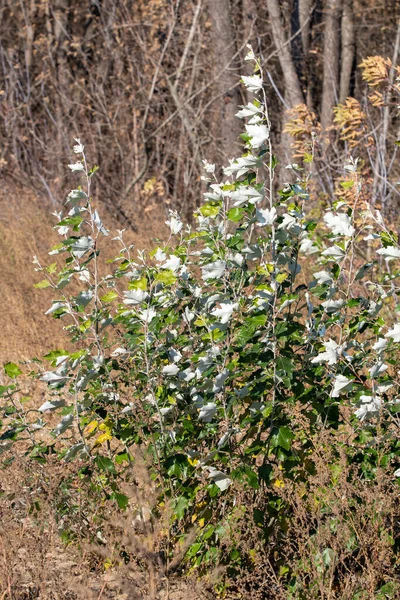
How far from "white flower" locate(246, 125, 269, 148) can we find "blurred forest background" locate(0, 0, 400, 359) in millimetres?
5603

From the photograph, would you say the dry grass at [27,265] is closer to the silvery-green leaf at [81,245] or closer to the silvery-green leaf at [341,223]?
the silvery-green leaf at [81,245]

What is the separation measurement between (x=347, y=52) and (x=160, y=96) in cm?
241

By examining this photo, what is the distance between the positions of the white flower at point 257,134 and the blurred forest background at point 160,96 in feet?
18.4

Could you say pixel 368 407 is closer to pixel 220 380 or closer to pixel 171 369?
pixel 220 380

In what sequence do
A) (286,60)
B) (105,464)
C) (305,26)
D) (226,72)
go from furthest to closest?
1. (305,26)
2. (226,72)
3. (286,60)
4. (105,464)

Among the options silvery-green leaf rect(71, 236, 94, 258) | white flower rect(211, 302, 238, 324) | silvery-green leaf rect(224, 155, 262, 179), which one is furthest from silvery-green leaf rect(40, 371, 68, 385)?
silvery-green leaf rect(224, 155, 262, 179)

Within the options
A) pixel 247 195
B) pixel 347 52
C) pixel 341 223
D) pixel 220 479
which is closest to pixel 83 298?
pixel 247 195

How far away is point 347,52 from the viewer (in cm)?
1053

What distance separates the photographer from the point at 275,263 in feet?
9.23

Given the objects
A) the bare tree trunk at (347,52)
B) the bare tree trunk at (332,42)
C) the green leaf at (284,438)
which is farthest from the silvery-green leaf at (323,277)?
the bare tree trunk at (347,52)

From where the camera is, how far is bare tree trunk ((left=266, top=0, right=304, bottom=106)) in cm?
947

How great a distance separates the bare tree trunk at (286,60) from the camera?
9.47m

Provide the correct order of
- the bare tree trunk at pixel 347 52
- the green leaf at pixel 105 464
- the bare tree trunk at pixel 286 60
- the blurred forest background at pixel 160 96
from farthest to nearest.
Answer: the bare tree trunk at pixel 347 52
the blurred forest background at pixel 160 96
the bare tree trunk at pixel 286 60
the green leaf at pixel 105 464

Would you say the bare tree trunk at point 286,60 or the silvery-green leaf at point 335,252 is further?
the bare tree trunk at point 286,60
